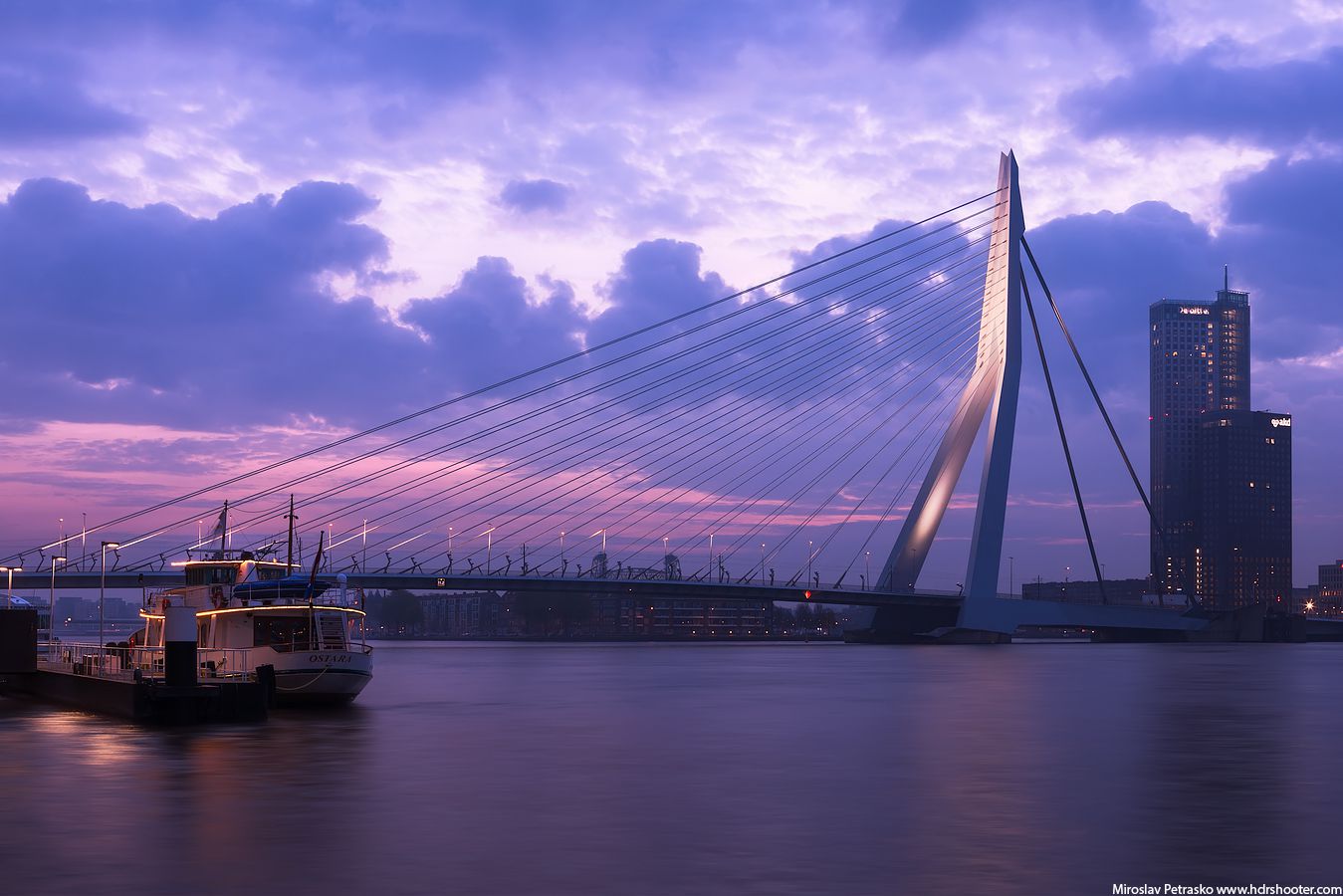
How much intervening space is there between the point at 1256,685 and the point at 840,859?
41643 millimetres

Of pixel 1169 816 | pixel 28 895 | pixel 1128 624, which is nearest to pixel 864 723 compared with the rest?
pixel 1169 816

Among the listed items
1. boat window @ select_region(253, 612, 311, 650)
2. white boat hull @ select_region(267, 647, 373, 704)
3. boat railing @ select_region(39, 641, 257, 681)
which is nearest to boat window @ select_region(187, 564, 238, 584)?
boat railing @ select_region(39, 641, 257, 681)

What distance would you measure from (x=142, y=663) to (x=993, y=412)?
142ft

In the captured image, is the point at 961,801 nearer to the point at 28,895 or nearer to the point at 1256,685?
the point at 28,895

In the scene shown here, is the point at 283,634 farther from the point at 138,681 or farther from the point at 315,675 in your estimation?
the point at 138,681

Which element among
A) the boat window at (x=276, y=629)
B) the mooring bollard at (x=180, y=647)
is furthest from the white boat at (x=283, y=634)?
the mooring bollard at (x=180, y=647)

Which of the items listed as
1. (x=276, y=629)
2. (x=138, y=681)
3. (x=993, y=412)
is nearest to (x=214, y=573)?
(x=276, y=629)

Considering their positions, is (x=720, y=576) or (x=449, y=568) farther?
(x=720, y=576)

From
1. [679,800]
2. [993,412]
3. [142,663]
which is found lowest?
[142,663]

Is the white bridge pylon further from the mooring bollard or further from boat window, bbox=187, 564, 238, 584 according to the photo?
the mooring bollard

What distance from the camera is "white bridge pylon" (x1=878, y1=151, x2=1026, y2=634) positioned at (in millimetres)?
72062

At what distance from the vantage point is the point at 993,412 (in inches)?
2827

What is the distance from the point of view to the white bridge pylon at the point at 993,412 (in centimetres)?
7206

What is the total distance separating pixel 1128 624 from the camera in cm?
10831
